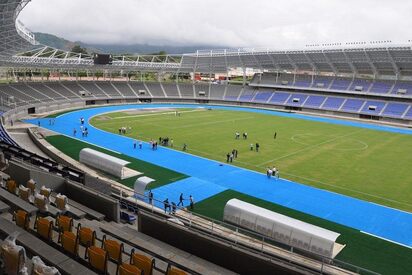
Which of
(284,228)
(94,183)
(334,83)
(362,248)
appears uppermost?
(334,83)

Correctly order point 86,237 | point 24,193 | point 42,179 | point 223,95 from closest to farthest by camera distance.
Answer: point 86,237 → point 24,193 → point 42,179 → point 223,95

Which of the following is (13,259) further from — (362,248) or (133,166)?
(133,166)

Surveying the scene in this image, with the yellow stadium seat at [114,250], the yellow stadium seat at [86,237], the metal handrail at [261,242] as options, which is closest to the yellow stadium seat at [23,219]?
the yellow stadium seat at [86,237]

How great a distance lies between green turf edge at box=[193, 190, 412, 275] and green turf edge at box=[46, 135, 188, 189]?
487 centimetres

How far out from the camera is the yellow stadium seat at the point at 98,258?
7254 millimetres

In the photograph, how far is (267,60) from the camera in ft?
256

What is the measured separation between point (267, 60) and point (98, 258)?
7520 cm

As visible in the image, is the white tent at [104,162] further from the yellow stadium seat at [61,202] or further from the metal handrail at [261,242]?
the yellow stadium seat at [61,202]

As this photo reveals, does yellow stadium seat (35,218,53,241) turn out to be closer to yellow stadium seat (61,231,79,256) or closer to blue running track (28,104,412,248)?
yellow stadium seat (61,231,79,256)

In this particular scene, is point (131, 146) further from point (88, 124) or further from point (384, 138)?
point (384, 138)

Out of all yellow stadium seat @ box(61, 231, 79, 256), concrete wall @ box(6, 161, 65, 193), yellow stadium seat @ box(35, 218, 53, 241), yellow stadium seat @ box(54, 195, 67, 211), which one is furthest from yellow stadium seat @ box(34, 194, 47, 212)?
concrete wall @ box(6, 161, 65, 193)

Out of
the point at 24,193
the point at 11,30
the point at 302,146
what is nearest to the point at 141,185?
the point at 24,193

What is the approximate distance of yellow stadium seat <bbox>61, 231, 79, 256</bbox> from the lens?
7.86m

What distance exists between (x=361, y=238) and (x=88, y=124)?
38.2 meters
